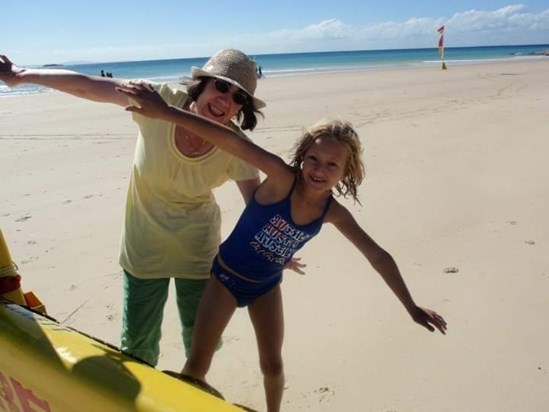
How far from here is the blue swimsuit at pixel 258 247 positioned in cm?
218

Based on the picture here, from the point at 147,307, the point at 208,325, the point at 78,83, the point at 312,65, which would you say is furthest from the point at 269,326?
the point at 312,65

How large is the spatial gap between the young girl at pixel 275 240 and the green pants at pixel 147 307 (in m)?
0.21

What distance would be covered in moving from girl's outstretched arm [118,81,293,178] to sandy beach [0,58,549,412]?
142cm

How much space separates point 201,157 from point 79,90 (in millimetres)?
585

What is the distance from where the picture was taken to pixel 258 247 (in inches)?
86.9

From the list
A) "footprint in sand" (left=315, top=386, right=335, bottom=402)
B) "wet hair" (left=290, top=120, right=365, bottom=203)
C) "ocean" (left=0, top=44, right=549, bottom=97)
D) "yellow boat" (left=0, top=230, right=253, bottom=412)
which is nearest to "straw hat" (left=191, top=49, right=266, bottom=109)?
"wet hair" (left=290, top=120, right=365, bottom=203)

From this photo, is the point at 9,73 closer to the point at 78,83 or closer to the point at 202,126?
the point at 78,83

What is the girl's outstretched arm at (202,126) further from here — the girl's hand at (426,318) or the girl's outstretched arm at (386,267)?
the girl's hand at (426,318)

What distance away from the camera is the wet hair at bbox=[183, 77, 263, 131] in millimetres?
2172

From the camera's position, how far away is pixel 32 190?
678 cm

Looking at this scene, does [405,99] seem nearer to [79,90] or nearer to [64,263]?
Answer: [64,263]

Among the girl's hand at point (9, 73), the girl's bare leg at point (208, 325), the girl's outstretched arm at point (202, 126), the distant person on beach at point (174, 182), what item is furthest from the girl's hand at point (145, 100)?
the girl's bare leg at point (208, 325)

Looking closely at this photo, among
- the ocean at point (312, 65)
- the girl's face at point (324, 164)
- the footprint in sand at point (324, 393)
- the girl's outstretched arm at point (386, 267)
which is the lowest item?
the ocean at point (312, 65)

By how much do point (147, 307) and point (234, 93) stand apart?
1.06m
